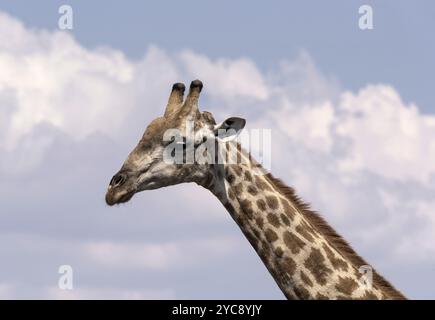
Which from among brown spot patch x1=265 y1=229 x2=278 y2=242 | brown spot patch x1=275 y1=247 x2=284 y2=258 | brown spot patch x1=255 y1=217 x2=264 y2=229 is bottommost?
brown spot patch x1=275 y1=247 x2=284 y2=258

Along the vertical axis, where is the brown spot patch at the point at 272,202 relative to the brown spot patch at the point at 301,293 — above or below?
above

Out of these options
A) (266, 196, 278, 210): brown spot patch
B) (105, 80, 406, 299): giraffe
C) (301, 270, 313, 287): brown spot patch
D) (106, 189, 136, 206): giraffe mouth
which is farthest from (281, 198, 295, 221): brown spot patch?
(106, 189, 136, 206): giraffe mouth

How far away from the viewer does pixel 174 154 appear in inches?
963

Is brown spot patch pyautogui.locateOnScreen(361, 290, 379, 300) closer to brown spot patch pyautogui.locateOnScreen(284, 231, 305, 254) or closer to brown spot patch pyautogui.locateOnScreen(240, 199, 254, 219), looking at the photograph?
brown spot patch pyautogui.locateOnScreen(284, 231, 305, 254)

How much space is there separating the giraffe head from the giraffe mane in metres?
1.13

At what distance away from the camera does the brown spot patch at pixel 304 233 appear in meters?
23.9

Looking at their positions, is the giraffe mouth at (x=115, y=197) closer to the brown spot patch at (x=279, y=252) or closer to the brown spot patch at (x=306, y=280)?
the brown spot patch at (x=279, y=252)

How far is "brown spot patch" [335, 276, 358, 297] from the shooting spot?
23.5m

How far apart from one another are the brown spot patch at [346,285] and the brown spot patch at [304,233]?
85 cm

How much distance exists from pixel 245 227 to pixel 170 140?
200 cm

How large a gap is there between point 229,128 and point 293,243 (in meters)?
2.32

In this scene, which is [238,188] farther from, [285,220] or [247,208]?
[285,220]

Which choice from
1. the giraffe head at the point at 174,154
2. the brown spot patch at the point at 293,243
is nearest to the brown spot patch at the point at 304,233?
the brown spot patch at the point at 293,243
